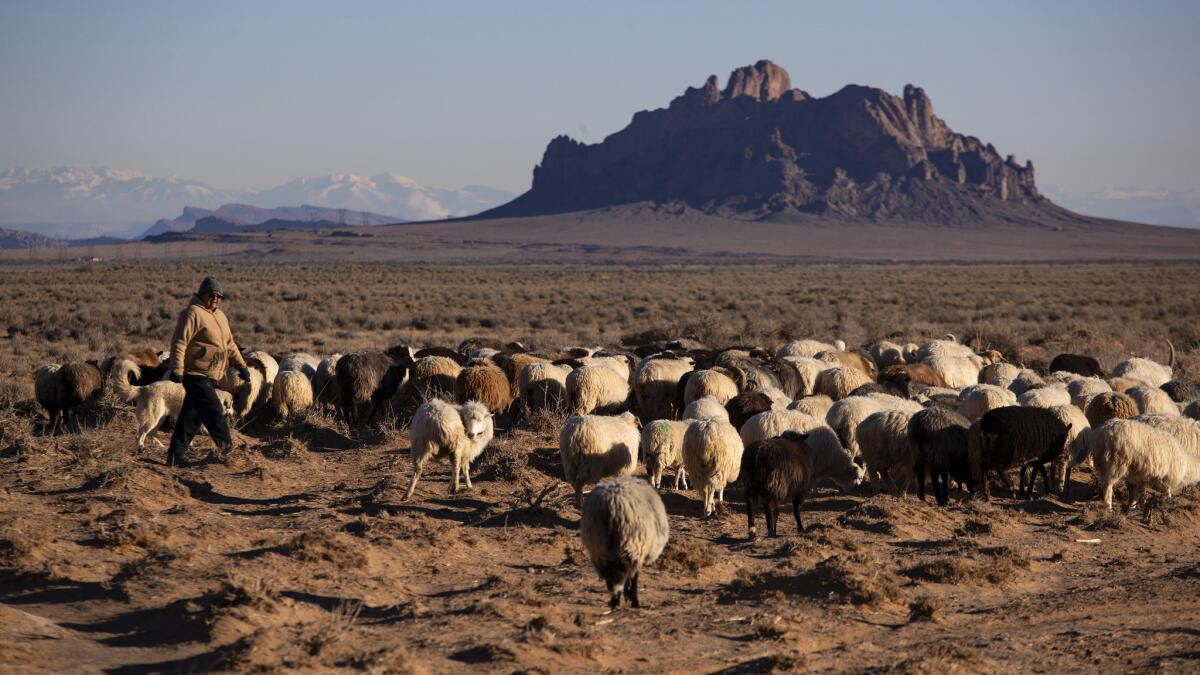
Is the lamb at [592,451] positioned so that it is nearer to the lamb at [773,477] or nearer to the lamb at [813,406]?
the lamb at [773,477]

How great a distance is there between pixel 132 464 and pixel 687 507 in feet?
15.9

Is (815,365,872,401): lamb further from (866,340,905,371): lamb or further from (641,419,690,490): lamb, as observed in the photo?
(641,419,690,490): lamb

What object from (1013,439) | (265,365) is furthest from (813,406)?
(265,365)

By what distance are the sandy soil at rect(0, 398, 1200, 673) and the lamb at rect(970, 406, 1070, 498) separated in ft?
1.36

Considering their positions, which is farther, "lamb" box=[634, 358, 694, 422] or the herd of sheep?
"lamb" box=[634, 358, 694, 422]

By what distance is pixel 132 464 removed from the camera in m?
9.14

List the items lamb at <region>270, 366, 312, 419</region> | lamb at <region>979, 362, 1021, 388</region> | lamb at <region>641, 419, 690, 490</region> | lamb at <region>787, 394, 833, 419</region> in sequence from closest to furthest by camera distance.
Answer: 1. lamb at <region>641, 419, 690, 490</region>
2. lamb at <region>787, 394, 833, 419</region>
3. lamb at <region>270, 366, 312, 419</region>
4. lamb at <region>979, 362, 1021, 388</region>

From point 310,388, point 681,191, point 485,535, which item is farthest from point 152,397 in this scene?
point 681,191

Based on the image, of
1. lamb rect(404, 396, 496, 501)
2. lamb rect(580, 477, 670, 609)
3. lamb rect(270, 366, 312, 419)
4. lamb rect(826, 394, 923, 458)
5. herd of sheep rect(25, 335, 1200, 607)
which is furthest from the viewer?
lamb rect(270, 366, 312, 419)

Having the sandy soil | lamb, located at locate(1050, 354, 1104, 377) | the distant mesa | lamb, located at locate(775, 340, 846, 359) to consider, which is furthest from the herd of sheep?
the distant mesa

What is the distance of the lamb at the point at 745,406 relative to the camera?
1116 cm

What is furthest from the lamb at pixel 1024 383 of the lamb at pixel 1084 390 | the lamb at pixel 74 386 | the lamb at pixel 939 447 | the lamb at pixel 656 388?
the lamb at pixel 74 386

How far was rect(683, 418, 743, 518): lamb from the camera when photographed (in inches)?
343

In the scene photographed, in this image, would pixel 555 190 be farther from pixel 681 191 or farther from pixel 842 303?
pixel 842 303
